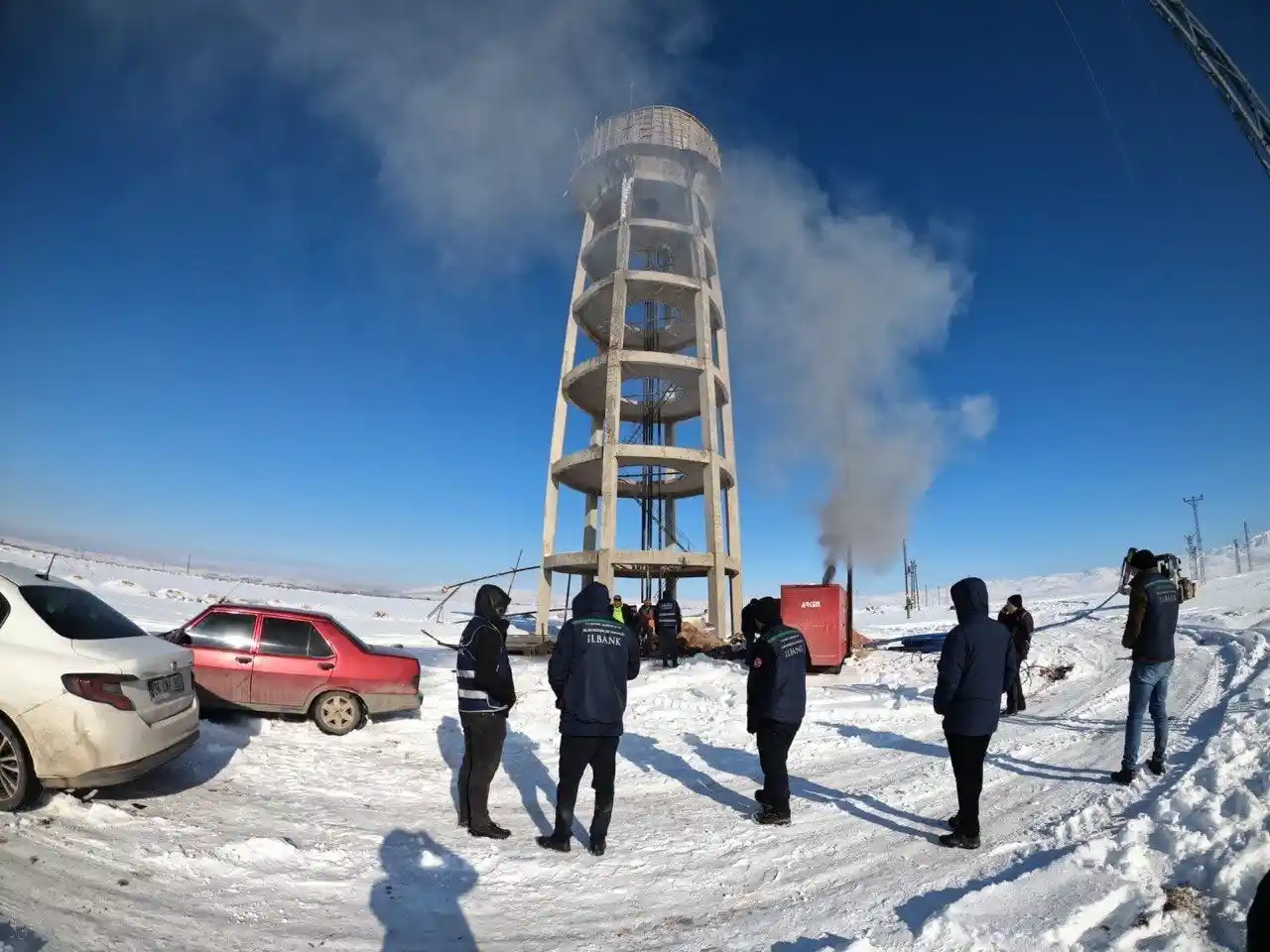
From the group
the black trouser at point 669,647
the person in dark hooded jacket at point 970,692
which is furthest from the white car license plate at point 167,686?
the black trouser at point 669,647

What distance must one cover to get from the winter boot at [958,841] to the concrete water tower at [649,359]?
645 inches

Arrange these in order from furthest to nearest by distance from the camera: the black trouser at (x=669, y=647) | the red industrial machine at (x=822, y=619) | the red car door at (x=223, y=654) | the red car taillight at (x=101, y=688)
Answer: the red industrial machine at (x=822, y=619), the black trouser at (x=669, y=647), the red car door at (x=223, y=654), the red car taillight at (x=101, y=688)

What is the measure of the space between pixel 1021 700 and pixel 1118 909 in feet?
23.7

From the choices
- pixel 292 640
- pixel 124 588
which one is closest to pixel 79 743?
pixel 292 640

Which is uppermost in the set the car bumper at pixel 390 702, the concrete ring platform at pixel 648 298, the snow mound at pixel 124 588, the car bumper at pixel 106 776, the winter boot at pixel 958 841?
the concrete ring platform at pixel 648 298

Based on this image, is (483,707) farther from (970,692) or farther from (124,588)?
(124,588)

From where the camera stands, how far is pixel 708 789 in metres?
6.82

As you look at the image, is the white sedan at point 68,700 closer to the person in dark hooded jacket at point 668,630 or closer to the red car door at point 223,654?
the red car door at point 223,654

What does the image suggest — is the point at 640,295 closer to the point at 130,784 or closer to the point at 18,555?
the point at 130,784

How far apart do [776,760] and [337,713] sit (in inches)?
222

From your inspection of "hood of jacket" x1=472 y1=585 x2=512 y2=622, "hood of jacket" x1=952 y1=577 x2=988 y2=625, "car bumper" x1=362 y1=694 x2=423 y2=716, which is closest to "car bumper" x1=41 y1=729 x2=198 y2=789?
"hood of jacket" x1=472 y1=585 x2=512 y2=622

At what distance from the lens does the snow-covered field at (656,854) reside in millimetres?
3594

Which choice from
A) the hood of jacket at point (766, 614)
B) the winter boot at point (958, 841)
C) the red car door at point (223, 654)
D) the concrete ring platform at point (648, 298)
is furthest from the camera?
the concrete ring platform at point (648, 298)

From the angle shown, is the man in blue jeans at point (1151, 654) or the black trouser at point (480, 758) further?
the man in blue jeans at point (1151, 654)
